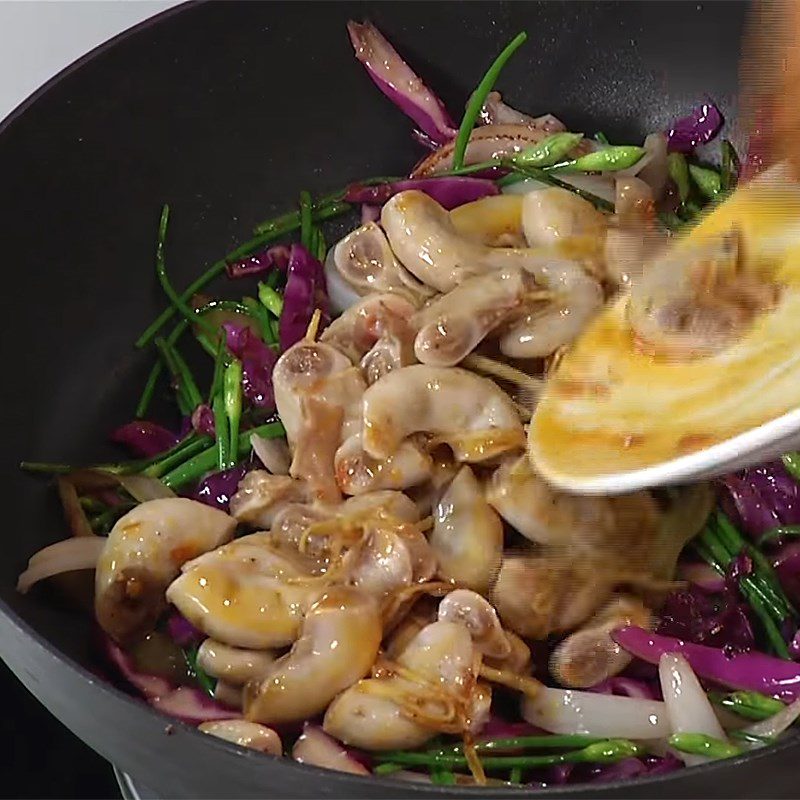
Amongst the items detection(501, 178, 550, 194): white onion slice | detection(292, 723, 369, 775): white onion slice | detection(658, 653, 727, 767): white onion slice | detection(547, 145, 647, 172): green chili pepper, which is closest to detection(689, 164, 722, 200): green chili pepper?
detection(547, 145, 647, 172): green chili pepper

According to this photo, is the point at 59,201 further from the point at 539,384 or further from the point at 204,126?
the point at 539,384

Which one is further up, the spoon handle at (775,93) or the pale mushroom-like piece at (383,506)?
the spoon handle at (775,93)

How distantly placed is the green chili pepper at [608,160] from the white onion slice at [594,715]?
28.6 inches

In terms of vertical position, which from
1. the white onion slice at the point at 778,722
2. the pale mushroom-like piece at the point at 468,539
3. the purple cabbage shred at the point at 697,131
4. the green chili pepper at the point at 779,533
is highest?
the purple cabbage shred at the point at 697,131

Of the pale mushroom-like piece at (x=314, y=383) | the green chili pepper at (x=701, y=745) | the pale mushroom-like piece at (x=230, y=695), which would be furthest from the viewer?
the pale mushroom-like piece at (x=314, y=383)

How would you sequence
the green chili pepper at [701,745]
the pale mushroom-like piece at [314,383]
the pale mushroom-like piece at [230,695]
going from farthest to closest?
the pale mushroom-like piece at [314,383]
the pale mushroom-like piece at [230,695]
the green chili pepper at [701,745]

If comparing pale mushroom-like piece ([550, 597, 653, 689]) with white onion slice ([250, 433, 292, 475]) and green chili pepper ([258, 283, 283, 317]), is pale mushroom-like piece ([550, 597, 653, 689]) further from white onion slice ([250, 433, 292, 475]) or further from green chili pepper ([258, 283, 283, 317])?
green chili pepper ([258, 283, 283, 317])

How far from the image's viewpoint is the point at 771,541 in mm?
1321

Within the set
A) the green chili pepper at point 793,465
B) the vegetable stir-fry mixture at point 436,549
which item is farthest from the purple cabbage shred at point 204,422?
the green chili pepper at point 793,465

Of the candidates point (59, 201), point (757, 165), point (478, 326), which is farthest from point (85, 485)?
point (757, 165)

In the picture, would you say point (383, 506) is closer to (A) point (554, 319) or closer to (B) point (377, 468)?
(B) point (377, 468)

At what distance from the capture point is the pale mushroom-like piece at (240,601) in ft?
3.74

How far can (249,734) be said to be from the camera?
1086 millimetres

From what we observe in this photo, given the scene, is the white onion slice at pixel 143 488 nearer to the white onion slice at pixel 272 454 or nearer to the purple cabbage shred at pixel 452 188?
the white onion slice at pixel 272 454
